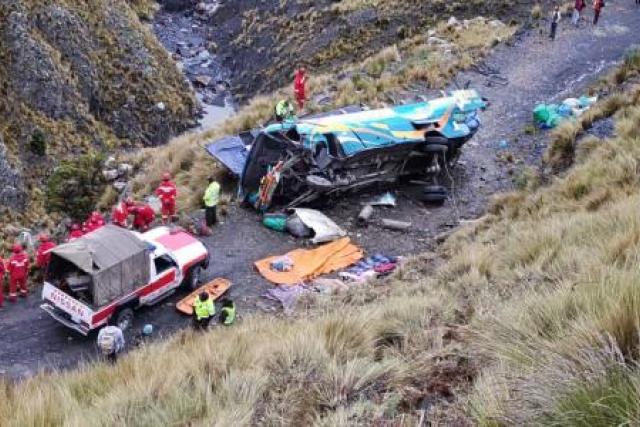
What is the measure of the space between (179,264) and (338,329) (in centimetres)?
685

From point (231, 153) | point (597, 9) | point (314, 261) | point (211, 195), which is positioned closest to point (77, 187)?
point (231, 153)

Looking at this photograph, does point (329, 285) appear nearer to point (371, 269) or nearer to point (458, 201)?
point (371, 269)

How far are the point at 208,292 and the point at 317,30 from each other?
29.0 metres

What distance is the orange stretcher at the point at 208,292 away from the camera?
43.1ft

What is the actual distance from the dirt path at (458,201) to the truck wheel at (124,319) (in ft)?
0.68

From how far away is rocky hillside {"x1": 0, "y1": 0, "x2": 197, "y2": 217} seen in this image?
92.9 ft

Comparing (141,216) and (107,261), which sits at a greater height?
(107,261)

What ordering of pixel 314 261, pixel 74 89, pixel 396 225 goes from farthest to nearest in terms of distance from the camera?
pixel 74 89, pixel 396 225, pixel 314 261

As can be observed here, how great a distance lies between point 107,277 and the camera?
39.2 feet

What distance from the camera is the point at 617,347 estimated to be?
4.16 metres

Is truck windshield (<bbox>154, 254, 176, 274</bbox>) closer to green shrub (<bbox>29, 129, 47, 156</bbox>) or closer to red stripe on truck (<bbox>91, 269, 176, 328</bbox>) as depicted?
red stripe on truck (<bbox>91, 269, 176, 328</bbox>)

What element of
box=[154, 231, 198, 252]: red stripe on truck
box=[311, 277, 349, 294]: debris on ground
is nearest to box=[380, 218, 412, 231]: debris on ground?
box=[311, 277, 349, 294]: debris on ground

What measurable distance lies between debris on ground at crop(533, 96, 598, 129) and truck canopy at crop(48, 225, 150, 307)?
12558mm

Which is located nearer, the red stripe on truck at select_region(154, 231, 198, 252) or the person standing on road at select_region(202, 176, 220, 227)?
the red stripe on truck at select_region(154, 231, 198, 252)
